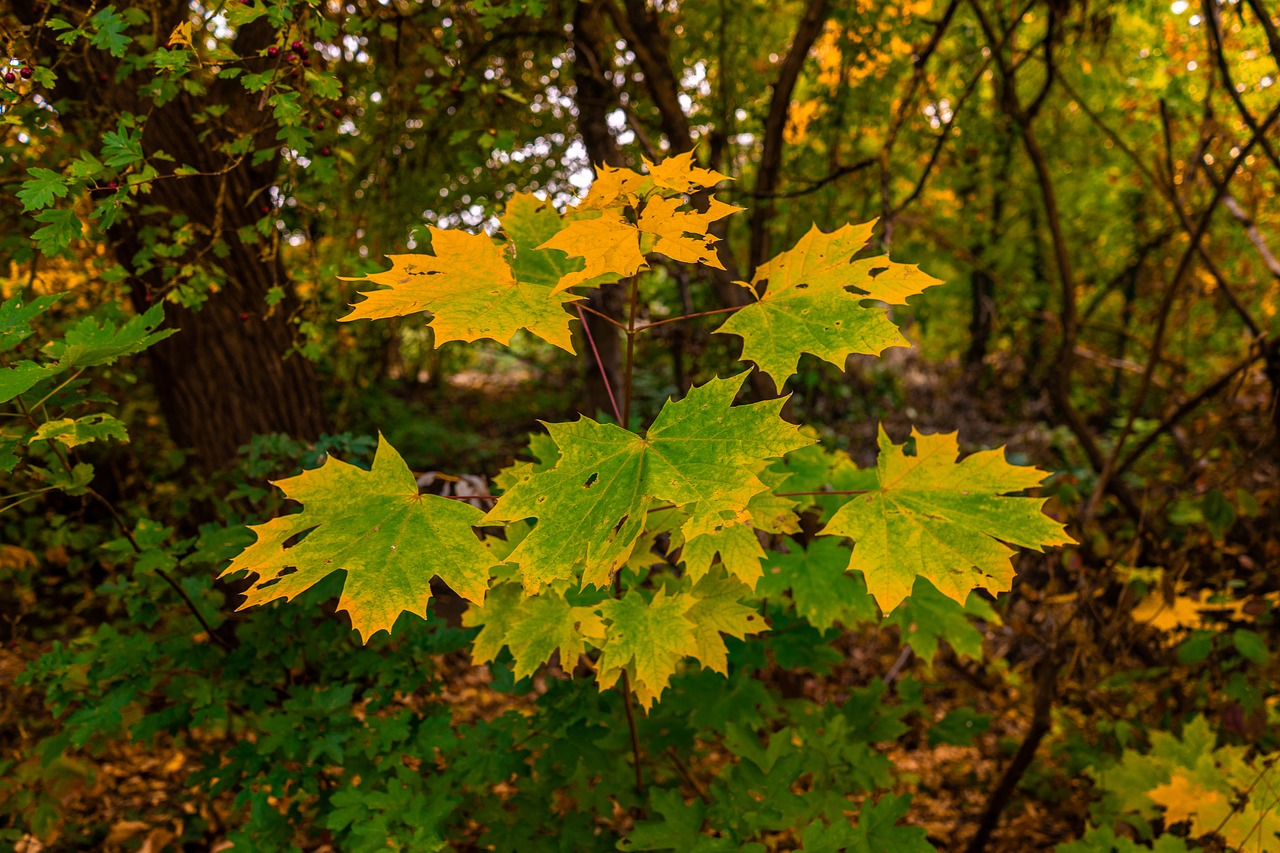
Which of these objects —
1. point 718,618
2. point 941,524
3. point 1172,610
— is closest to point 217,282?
point 718,618

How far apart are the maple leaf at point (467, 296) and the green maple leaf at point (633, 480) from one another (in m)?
0.18

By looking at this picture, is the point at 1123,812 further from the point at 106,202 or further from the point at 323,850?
the point at 106,202

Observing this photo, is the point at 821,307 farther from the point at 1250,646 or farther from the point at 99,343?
the point at 1250,646

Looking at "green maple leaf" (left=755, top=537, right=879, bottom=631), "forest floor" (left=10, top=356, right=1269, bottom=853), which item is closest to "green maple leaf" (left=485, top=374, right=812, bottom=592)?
"green maple leaf" (left=755, top=537, right=879, bottom=631)

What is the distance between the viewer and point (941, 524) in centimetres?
121

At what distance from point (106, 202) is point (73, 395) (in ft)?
1.37

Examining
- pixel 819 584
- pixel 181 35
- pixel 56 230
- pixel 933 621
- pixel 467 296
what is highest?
pixel 181 35

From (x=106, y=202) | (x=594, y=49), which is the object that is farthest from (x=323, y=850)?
(x=594, y=49)

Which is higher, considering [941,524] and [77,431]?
[77,431]

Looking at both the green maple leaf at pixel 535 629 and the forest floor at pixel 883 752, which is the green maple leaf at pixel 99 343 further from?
the forest floor at pixel 883 752

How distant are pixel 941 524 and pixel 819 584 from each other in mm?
569

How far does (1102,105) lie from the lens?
576 centimetres

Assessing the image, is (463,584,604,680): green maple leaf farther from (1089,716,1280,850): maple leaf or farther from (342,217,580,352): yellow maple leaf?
(1089,716,1280,850): maple leaf

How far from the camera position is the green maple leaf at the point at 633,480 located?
3.20ft
